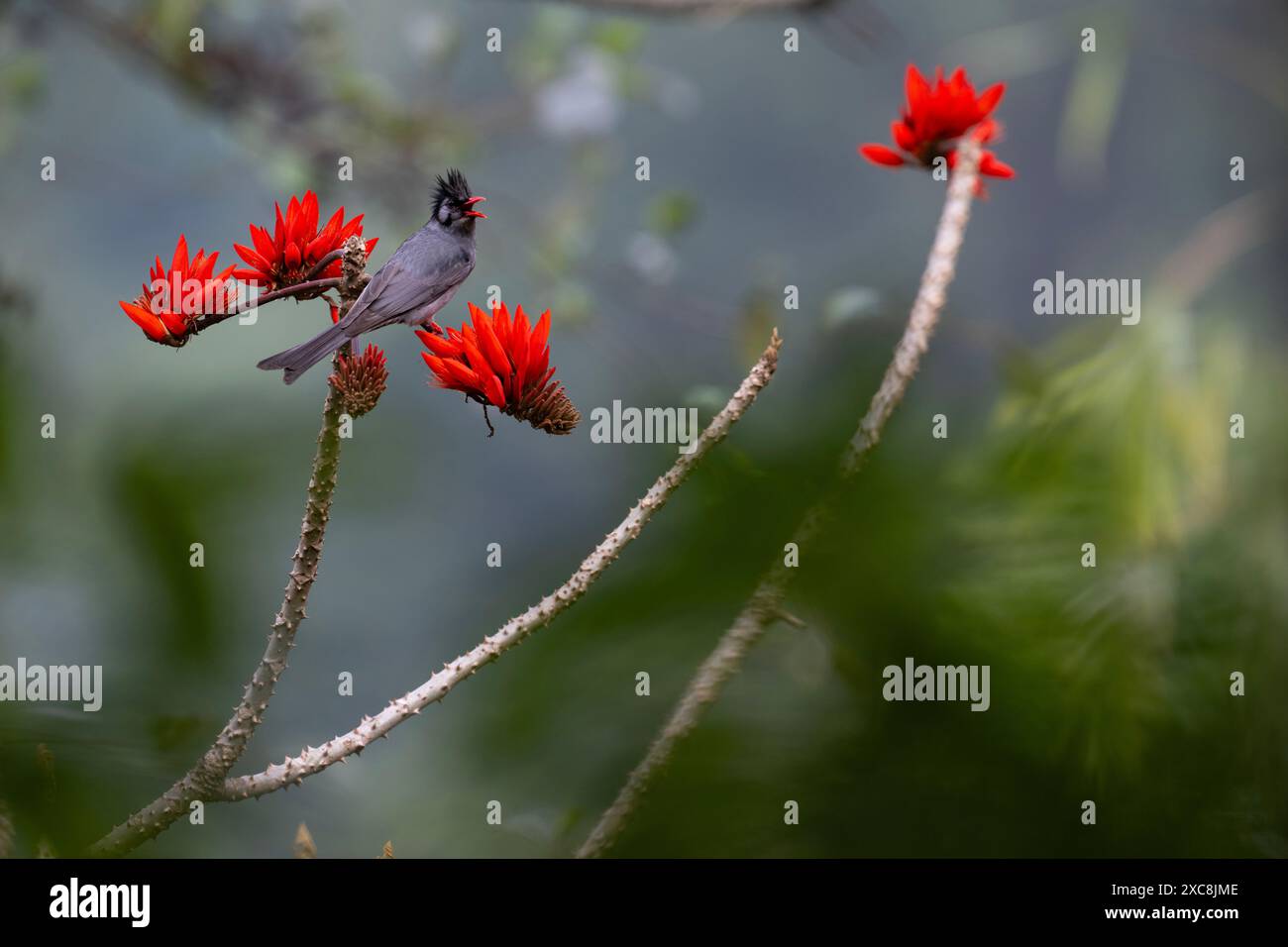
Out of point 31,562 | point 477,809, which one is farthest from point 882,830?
A: point 31,562

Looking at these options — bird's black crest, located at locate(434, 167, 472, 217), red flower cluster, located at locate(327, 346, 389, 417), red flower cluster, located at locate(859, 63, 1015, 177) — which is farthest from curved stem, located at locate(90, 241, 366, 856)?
red flower cluster, located at locate(859, 63, 1015, 177)

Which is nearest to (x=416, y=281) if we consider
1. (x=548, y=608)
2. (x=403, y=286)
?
(x=403, y=286)

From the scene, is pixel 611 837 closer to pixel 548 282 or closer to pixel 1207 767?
pixel 1207 767

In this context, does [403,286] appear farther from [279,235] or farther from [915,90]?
[915,90]

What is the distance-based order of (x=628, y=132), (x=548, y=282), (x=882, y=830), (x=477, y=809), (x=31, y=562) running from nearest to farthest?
(x=882, y=830) < (x=477, y=809) < (x=31, y=562) < (x=548, y=282) < (x=628, y=132)

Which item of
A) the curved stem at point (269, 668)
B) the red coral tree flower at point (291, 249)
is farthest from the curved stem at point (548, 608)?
the red coral tree flower at point (291, 249)

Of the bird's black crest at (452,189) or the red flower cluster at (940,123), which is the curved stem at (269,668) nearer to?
the bird's black crest at (452,189)
